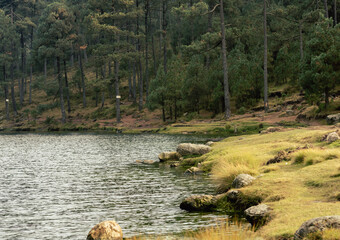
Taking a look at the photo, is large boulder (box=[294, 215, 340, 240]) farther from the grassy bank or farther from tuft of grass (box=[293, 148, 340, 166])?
tuft of grass (box=[293, 148, 340, 166])

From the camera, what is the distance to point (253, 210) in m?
12.5

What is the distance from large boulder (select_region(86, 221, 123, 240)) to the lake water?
2.63 feet

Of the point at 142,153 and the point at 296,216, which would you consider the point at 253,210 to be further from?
the point at 142,153

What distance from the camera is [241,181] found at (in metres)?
15.6

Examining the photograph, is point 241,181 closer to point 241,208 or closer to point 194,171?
point 241,208

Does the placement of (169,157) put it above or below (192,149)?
below

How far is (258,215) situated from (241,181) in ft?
11.3

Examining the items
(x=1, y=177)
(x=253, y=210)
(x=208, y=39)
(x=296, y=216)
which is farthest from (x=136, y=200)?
(x=208, y=39)

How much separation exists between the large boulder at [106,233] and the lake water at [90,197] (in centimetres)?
80

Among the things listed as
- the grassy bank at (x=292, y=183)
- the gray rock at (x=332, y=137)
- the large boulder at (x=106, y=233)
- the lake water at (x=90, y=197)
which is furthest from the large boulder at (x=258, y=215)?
the gray rock at (x=332, y=137)

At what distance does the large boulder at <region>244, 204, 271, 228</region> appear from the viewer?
11802mm

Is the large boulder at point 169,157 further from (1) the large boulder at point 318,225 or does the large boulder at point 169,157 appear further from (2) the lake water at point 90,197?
(1) the large boulder at point 318,225

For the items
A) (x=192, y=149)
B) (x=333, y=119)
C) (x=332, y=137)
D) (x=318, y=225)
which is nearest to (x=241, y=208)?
(x=318, y=225)

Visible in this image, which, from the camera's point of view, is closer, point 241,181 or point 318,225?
point 318,225
